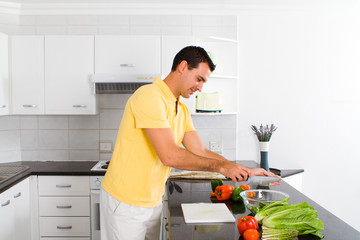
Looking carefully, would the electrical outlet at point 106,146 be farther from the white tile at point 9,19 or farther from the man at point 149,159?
the man at point 149,159

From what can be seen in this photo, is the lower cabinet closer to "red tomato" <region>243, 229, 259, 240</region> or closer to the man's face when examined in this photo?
the man's face

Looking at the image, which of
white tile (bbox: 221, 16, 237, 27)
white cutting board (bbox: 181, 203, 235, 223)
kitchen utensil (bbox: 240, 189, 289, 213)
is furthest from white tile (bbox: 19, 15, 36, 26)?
kitchen utensil (bbox: 240, 189, 289, 213)

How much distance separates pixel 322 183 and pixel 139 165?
237cm

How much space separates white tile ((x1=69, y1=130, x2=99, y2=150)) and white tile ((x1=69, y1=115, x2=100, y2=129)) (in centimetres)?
5

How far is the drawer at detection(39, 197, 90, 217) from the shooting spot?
296 cm

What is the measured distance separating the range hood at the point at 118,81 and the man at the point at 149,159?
1218mm

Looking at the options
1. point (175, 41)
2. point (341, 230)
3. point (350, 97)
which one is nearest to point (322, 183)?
point (350, 97)

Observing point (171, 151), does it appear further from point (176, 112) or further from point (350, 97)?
point (350, 97)

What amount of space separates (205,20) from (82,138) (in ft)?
→ 5.43

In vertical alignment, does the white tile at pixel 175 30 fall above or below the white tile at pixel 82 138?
above

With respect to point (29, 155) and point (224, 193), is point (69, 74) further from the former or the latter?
point (224, 193)

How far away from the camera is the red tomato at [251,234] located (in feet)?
4.12

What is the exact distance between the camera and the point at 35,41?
3.08m

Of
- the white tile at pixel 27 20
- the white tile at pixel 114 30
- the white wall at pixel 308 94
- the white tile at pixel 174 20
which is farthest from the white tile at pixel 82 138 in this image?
the white wall at pixel 308 94
